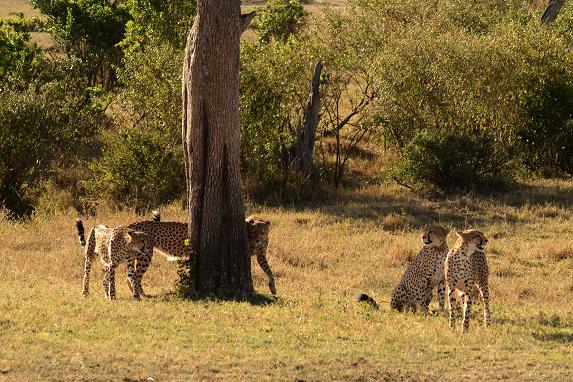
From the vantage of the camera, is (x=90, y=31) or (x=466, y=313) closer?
(x=466, y=313)

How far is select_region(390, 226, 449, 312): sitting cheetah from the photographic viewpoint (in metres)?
12.6

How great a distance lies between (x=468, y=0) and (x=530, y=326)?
69.7 ft

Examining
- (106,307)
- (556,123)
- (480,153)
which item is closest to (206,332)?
(106,307)

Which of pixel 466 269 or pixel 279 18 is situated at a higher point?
pixel 279 18

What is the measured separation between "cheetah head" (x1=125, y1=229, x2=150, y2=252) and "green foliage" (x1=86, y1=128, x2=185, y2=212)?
8686 mm

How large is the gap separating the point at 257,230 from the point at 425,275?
268cm

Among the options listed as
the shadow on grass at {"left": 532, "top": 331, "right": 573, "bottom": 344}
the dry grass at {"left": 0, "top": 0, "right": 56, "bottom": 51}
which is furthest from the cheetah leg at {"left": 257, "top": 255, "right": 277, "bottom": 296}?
the dry grass at {"left": 0, "top": 0, "right": 56, "bottom": 51}

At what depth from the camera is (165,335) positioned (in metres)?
11.0

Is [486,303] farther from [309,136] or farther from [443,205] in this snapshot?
[309,136]

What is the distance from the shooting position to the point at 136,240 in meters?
13.3

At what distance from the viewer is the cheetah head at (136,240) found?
13.3 m

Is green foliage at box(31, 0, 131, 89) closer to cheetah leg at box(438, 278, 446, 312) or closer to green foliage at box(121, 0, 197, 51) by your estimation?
green foliage at box(121, 0, 197, 51)

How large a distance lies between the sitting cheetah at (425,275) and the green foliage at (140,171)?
9.99m

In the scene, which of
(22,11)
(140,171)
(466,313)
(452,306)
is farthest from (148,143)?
(22,11)
